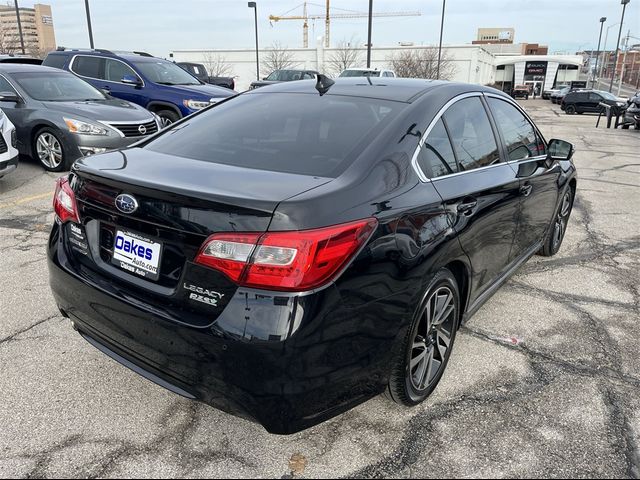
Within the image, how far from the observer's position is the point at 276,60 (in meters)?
65.4

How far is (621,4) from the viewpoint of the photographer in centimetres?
3906

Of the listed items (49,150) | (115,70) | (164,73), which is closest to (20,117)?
(49,150)

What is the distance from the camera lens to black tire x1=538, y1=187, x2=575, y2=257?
4828 millimetres

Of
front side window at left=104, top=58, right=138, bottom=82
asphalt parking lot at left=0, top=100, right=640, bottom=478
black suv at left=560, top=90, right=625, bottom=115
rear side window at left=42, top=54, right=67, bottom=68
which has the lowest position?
black suv at left=560, top=90, right=625, bottom=115

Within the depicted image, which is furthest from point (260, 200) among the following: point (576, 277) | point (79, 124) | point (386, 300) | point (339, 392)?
point (79, 124)

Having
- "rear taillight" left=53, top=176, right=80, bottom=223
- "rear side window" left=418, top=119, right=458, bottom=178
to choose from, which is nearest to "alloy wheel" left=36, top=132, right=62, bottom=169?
"rear taillight" left=53, top=176, right=80, bottom=223

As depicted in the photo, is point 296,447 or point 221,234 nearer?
point 221,234

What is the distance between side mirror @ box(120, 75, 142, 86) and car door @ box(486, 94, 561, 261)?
897 centimetres

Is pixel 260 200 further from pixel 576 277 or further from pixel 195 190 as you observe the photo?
pixel 576 277

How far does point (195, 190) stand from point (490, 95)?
2.42 metres

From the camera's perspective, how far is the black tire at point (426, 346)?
243 cm

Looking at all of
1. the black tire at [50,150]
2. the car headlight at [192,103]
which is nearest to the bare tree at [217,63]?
the car headlight at [192,103]

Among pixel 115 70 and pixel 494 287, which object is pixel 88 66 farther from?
pixel 494 287

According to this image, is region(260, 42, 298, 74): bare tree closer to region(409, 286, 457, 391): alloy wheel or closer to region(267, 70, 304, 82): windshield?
region(267, 70, 304, 82): windshield
